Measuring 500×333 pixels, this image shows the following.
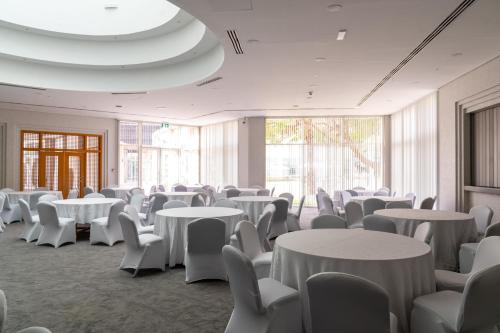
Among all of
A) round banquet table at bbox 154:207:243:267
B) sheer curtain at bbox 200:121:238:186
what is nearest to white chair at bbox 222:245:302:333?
round banquet table at bbox 154:207:243:267

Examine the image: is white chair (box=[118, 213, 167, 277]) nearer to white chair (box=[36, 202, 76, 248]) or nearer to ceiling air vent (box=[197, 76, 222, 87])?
white chair (box=[36, 202, 76, 248])

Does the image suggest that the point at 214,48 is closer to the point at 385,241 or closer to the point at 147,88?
the point at 147,88

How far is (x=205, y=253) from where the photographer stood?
17.0 ft

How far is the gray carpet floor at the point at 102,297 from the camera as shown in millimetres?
3752

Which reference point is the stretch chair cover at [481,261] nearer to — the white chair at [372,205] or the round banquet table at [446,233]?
the round banquet table at [446,233]

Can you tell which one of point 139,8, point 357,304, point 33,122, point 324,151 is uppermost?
point 139,8

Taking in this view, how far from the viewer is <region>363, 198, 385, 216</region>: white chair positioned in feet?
23.5

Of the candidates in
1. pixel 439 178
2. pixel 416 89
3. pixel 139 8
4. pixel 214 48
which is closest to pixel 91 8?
pixel 139 8

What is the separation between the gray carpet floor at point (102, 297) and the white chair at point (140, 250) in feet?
0.47

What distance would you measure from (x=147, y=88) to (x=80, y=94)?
2156 mm

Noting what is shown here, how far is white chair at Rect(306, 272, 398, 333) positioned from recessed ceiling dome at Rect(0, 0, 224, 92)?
22.1ft

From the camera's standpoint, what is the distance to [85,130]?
14.7m

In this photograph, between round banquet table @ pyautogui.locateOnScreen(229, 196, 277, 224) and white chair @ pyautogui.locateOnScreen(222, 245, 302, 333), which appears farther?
round banquet table @ pyautogui.locateOnScreen(229, 196, 277, 224)

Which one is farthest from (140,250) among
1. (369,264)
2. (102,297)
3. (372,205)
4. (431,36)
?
(431,36)
